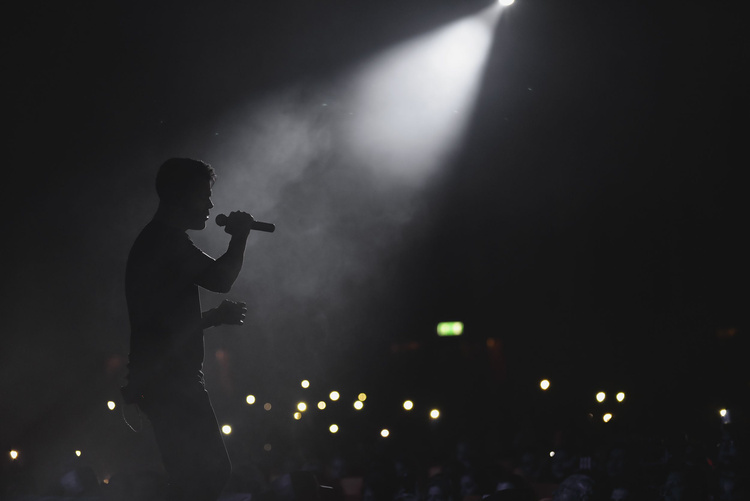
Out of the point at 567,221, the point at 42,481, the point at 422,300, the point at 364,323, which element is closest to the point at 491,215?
the point at 567,221

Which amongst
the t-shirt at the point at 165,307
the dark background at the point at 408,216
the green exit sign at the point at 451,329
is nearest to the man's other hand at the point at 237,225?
the t-shirt at the point at 165,307

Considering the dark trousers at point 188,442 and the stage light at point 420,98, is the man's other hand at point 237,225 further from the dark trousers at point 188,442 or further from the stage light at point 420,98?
the stage light at point 420,98

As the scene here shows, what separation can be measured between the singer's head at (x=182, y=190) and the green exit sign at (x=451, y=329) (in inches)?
427

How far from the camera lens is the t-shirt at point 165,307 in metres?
2.24

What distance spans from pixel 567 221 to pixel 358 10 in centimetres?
652

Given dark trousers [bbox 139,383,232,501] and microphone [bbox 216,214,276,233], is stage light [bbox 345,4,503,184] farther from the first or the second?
dark trousers [bbox 139,383,232,501]

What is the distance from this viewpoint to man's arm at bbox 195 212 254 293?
2.21m

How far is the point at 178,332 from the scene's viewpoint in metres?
2.26

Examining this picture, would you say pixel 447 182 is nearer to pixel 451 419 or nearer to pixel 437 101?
pixel 437 101

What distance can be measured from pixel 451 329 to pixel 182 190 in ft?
36.4

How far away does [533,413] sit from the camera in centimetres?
1134

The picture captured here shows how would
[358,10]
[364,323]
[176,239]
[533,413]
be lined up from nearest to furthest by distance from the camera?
[176,239] → [358,10] → [533,413] → [364,323]

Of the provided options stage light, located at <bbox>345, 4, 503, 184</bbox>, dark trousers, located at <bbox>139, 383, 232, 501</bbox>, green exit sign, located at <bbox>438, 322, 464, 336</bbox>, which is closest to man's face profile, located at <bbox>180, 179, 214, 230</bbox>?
dark trousers, located at <bbox>139, 383, 232, 501</bbox>

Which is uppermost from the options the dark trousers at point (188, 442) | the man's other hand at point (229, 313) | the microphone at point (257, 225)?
the microphone at point (257, 225)
